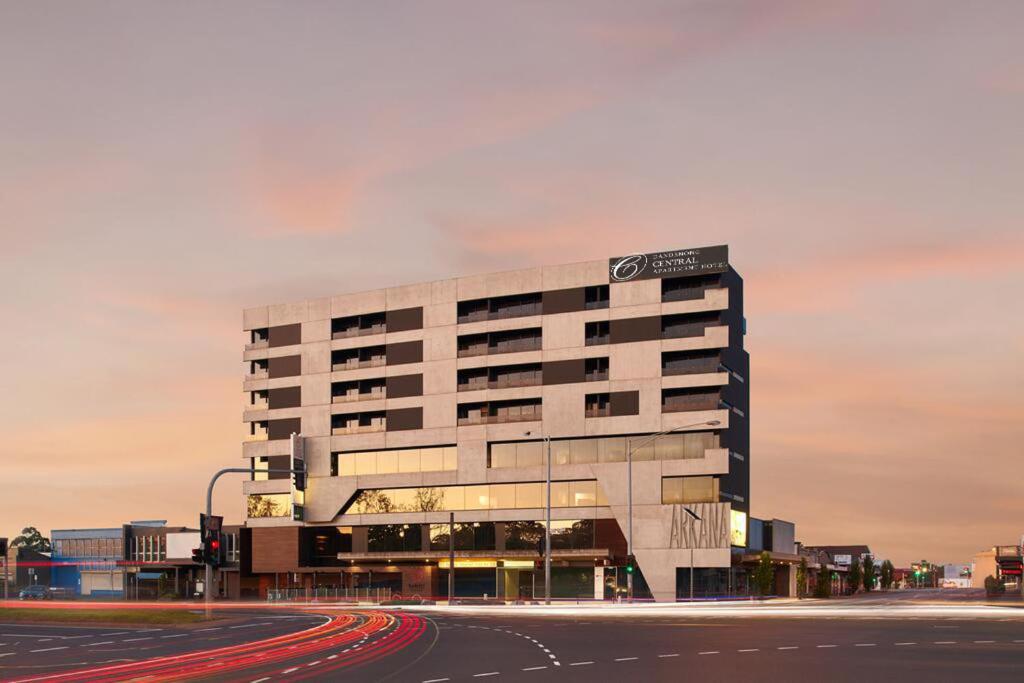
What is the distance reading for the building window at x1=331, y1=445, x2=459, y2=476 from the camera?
375ft

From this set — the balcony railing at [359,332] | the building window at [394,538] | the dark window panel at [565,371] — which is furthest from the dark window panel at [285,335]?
the dark window panel at [565,371]

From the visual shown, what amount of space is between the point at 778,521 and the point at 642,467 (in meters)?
26.2

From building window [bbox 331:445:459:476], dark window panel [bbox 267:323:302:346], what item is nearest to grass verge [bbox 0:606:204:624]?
building window [bbox 331:445:459:476]

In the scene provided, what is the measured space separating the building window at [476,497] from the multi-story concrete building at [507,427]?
152 mm

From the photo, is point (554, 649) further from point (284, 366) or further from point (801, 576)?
point (801, 576)

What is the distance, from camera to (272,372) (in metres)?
125

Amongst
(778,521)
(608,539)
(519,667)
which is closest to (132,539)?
(608,539)

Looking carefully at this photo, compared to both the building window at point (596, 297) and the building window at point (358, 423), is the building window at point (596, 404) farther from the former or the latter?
the building window at point (358, 423)

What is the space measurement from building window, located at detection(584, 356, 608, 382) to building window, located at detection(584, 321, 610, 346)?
1602mm

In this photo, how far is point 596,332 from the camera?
108 metres

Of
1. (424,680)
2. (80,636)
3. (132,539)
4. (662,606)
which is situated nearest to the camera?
(424,680)

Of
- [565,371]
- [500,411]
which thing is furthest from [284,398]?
[565,371]

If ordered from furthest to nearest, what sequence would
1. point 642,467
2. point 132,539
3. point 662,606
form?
point 132,539 → point 642,467 → point 662,606

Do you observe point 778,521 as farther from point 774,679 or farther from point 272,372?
point 774,679
